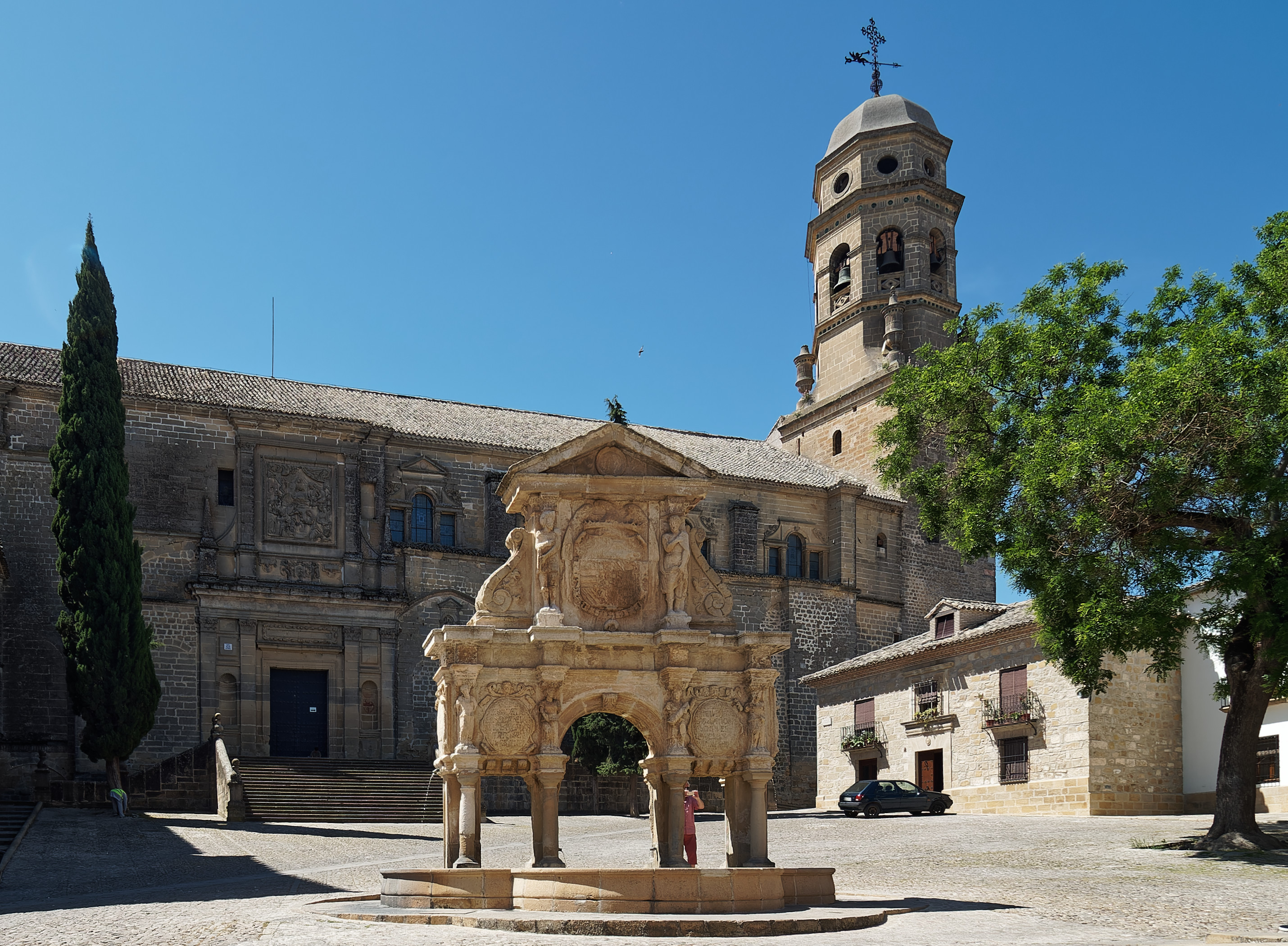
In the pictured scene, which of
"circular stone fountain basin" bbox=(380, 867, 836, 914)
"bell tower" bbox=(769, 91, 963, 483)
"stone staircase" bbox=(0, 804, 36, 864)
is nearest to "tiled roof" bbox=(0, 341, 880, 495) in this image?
"bell tower" bbox=(769, 91, 963, 483)

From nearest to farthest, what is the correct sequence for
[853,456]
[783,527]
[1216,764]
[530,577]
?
[530,577] → [1216,764] → [783,527] → [853,456]

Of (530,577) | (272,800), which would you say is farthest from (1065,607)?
(272,800)

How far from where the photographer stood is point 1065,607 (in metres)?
20.2

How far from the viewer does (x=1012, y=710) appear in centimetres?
3002

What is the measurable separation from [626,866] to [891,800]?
13518mm

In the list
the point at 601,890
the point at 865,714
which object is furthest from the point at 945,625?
the point at 601,890

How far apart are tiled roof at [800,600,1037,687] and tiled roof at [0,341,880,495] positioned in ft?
24.5

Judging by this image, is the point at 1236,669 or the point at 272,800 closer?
the point at 1236,669

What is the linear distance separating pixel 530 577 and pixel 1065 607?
29.8 ft

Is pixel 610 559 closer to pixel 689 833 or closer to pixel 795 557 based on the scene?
pixel 689 833

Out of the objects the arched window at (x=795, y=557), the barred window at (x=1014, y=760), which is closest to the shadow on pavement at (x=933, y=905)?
the barred window at (x=1014, y=760)

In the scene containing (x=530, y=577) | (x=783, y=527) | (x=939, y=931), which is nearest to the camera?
(x=939, y=931)

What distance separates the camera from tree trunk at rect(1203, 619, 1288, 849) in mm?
19219

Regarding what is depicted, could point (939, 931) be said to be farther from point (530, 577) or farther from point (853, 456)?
point (853, 456)
